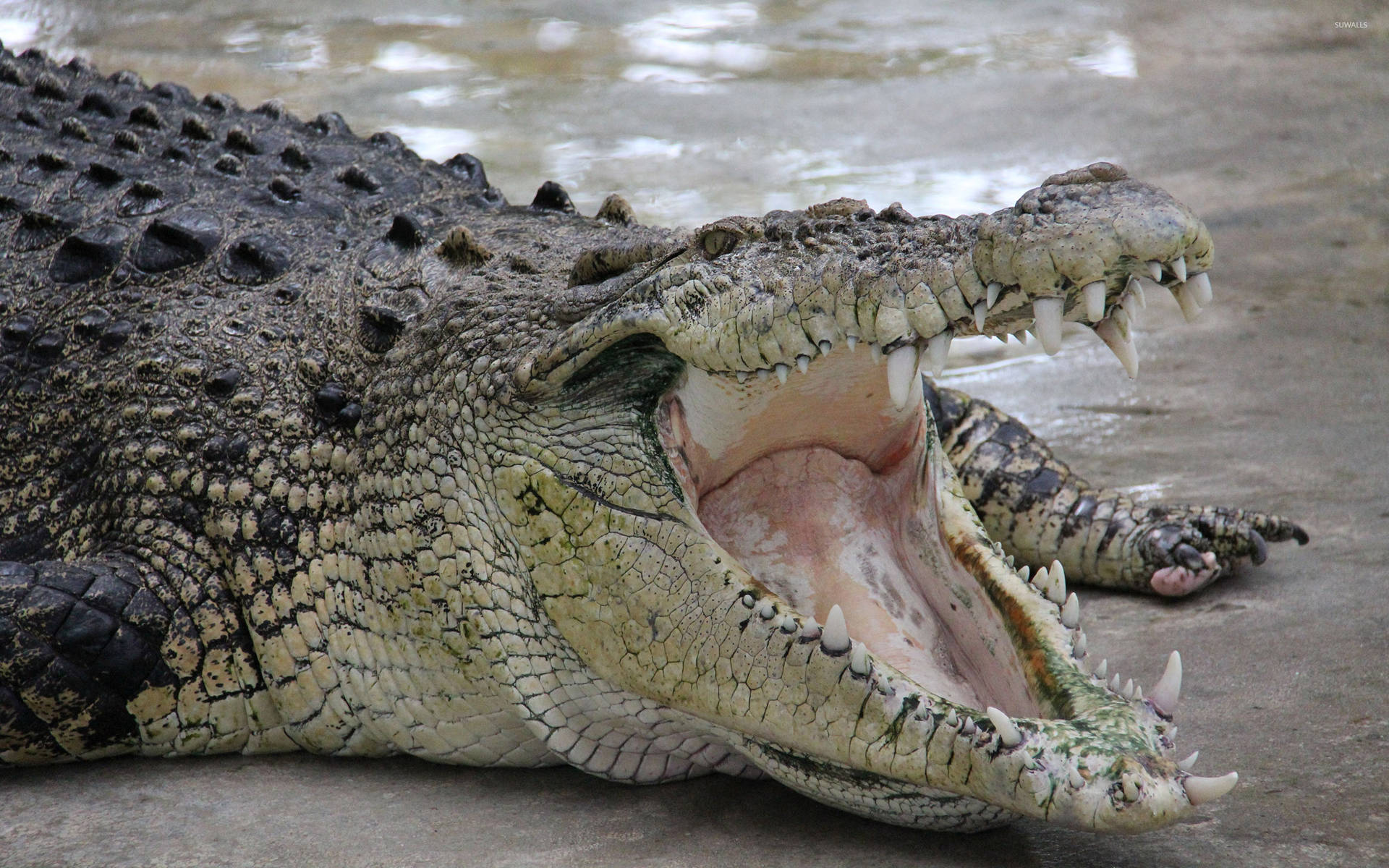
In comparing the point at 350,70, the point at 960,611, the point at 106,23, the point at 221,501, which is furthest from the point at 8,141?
the point at 106,23

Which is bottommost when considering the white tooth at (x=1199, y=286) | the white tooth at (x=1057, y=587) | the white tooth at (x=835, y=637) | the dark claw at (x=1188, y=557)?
the dark claw at (x=1188, y=557)

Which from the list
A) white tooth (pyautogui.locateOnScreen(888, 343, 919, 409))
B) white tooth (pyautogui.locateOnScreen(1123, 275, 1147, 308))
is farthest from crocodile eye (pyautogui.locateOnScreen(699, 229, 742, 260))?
white tooth (pyautogui.locateOnScreen(1123, 275, 1147, 308))

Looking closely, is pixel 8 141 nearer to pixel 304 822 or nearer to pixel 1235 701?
pixel 304 822

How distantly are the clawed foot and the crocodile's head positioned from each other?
1100 mm

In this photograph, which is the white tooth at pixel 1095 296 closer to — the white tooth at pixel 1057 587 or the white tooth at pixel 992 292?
the white tooth at pixel 992 292

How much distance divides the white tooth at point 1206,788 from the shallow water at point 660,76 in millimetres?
5343

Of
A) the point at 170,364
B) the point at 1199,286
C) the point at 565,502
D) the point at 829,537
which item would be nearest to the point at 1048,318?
the point at 1199,286

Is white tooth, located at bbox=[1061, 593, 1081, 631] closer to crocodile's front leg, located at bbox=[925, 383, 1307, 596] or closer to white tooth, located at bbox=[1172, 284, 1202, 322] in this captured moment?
white tooth, located at bbox=[1172, 284, 1202, 322]

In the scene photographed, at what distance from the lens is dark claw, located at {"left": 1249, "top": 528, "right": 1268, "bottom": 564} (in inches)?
150

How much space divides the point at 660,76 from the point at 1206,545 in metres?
7.74

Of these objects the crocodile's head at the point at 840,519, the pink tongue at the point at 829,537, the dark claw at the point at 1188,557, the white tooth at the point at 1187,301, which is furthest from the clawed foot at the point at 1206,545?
the white tooth at the point at 1187,301

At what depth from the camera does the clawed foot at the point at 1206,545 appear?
12.6 ft

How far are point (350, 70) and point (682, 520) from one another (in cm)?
912

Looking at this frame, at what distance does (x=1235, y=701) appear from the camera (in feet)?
9.98
